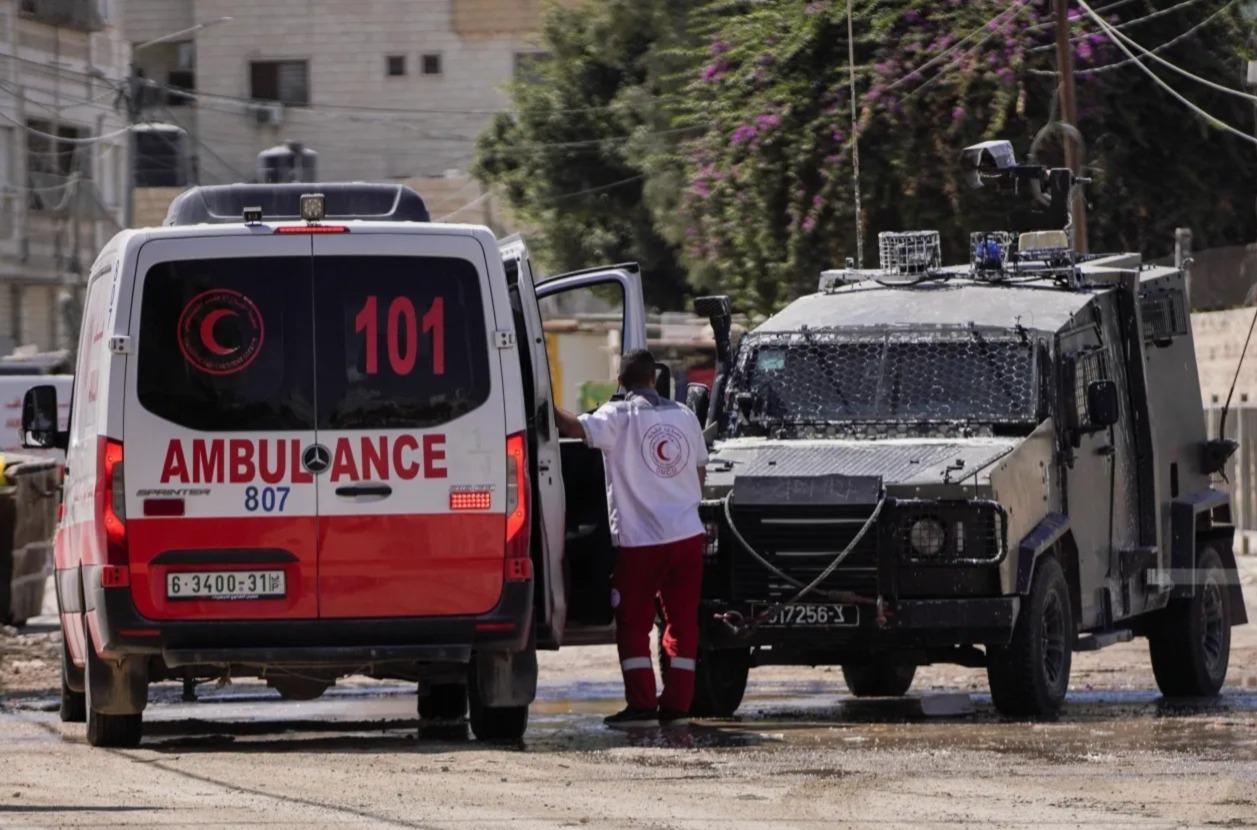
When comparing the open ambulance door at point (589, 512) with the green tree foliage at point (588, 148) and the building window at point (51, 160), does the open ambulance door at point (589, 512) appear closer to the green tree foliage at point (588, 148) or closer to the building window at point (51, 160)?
the green tree foliage at point (588, 148)

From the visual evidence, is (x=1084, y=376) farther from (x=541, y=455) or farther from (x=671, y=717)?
(x=541, y=455)

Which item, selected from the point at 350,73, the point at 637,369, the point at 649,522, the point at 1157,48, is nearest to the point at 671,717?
the point at 649,522

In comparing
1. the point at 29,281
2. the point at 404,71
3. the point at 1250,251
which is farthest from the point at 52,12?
the point at 1250,251

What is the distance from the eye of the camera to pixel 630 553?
40.2ft

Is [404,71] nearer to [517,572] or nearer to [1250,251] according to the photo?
[1250,251]

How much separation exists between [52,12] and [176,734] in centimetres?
3977

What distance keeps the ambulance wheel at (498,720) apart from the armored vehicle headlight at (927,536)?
212 centimetres

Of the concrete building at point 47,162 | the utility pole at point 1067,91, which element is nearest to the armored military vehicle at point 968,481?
the utility pole at point 1067,91

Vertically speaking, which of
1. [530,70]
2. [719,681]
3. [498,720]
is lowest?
[719,681]

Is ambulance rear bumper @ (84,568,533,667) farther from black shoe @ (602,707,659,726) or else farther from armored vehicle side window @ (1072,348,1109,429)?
armored vehicle side window @ (1072,348,1109,429)

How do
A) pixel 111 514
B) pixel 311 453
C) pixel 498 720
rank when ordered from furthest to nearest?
pixel 498 720, pixel 311 453, pixel 111 514

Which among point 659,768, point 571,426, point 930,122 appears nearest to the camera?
point 659,768

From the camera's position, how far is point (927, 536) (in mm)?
12586

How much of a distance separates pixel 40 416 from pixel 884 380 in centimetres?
403
